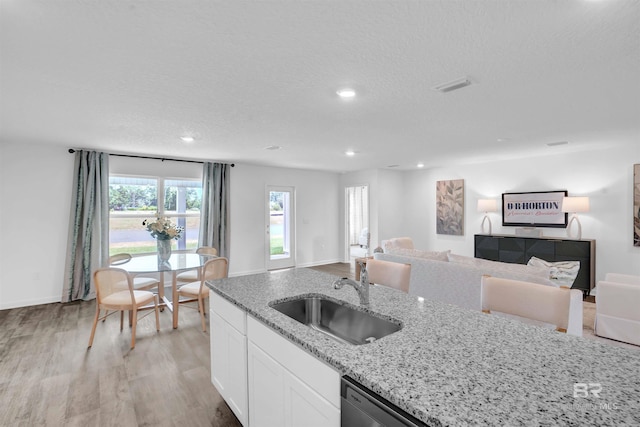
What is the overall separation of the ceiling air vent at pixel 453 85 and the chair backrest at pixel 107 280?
3.31 m

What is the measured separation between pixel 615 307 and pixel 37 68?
5.15 m

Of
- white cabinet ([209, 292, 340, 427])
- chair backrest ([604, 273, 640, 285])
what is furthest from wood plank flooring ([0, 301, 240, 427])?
chair backrest ([604, 273, 640, 285])

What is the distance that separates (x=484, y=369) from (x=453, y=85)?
2.02 m

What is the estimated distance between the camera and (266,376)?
1607 mm

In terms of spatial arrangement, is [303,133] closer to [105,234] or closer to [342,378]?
[342,378]

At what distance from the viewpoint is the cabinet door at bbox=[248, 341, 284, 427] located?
150 centimetres

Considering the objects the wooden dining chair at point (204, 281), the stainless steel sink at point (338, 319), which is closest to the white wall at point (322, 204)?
the wooden dining chair at point (204, 281)

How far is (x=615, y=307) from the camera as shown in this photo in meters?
3.05

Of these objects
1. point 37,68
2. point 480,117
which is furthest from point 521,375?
point 37,68

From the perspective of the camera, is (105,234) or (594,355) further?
(105,234)

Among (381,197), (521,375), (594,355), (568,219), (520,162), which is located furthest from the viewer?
(381,197)

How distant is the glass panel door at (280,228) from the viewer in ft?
22.8

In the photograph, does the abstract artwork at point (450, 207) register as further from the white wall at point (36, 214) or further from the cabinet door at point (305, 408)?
the cabinet door at point (305, 408)

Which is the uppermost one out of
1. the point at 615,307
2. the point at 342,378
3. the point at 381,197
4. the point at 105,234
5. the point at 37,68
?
the point at 37,68
